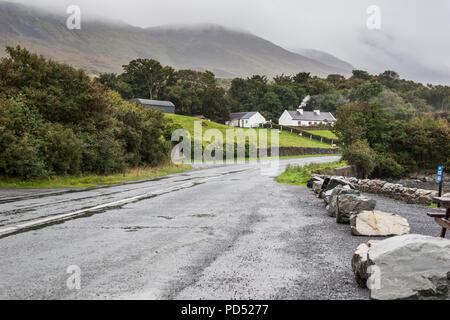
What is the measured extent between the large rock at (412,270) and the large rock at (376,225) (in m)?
2.95

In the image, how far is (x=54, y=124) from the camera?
2044cm

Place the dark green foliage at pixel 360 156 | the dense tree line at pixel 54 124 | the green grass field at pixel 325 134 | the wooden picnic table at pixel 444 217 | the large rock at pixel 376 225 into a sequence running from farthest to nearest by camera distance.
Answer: the green grass field at pixel 325 134
the dark green foliage at pixel 360 156
the dense tree line at pixel 54 124
the large rock at pixel 376 225
the wooden picnic table at pixel 444 217

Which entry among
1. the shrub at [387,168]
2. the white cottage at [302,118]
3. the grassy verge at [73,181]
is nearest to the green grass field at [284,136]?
the white cottage at [302,118]

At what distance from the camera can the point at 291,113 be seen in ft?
362

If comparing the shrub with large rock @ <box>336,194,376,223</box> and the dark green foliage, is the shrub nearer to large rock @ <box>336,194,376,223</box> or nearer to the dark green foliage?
the dark green foliage

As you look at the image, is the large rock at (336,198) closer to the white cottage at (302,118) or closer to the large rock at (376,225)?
the large rock at (376,225)

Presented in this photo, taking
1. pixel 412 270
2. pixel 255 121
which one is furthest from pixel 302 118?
pixel 412 270

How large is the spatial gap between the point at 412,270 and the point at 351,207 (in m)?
4.65

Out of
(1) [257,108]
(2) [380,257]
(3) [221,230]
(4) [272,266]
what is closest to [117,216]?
(3) [221,230]

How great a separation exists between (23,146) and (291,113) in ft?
323

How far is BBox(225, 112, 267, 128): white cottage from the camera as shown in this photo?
101831 millimetres

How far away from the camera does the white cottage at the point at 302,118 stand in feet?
357

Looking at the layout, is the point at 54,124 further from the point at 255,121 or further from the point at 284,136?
the point at 255,121

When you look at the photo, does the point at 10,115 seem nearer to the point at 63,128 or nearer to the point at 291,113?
the point at 63,128
